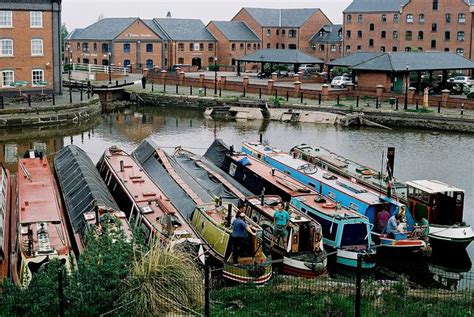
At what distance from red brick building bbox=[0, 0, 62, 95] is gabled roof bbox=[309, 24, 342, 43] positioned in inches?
1870

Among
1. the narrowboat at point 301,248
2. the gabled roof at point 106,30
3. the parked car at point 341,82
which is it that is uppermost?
the gabled roof at point 106,30

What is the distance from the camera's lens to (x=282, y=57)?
220ft

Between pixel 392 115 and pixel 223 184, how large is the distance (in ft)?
85.0

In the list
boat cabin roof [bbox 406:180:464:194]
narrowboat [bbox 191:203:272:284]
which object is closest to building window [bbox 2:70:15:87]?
narrowboat [bbox 191:203:272:284]

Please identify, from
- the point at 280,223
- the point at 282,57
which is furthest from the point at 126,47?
the point at 280,223

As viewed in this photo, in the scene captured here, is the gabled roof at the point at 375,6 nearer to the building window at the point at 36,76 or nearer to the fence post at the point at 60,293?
the building window at the point at 36,76

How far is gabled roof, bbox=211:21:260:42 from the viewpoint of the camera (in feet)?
289

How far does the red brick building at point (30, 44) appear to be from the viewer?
4884 cm

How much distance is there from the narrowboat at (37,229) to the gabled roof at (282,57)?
4527cm

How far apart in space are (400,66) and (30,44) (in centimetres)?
2777

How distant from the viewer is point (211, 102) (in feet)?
181

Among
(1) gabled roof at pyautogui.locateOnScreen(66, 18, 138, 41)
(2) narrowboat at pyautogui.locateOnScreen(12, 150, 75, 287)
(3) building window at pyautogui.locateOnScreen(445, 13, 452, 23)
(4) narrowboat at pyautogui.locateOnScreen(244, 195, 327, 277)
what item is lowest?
(4) narrowboat at pyautogui.locateOnScreen(244, 195, 327, 277)

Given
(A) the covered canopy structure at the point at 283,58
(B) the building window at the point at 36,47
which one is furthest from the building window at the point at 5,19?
(A) the covered canopy structure at the point at 283,58

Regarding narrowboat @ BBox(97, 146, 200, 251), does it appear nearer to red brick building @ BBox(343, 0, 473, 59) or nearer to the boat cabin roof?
the boat cabin roof
